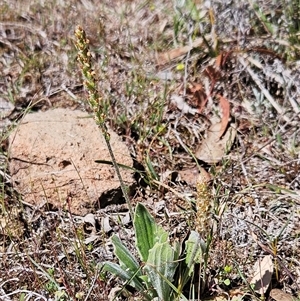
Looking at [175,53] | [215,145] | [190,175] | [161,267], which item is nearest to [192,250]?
[161,267]

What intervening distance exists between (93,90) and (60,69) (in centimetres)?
202

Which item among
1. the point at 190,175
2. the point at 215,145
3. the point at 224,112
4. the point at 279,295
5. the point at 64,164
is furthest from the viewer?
the point at 224,112

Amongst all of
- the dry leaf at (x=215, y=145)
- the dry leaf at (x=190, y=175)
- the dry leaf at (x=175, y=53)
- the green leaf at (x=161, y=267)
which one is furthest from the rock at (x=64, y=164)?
the dry leaf at (x=175, y=53)

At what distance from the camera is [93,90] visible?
71.1 inches

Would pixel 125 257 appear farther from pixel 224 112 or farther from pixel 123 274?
pixel 224 112

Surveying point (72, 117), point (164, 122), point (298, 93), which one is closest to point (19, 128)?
point (72, 117)

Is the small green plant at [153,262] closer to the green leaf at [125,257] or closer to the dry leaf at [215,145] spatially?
the green leaf at [125,257]

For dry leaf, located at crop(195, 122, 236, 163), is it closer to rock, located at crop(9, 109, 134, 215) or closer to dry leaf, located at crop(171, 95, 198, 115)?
dry leaf, located at crop(171, 95, 198, 115)

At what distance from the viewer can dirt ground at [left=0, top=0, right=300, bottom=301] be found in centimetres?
245

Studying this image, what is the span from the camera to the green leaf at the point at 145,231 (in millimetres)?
2184

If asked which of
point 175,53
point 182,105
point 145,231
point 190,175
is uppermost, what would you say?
point 175,53

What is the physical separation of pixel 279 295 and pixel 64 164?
123cm

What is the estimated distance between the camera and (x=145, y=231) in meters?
2.21

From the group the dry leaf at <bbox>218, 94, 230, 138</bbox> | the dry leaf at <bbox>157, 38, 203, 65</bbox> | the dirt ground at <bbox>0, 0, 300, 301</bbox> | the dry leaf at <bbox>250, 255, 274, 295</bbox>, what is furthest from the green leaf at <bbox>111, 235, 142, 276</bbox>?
the dry leaf at <bbox>157, 38, 203, 65</bbox>
